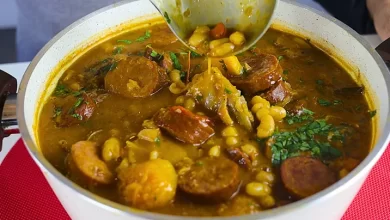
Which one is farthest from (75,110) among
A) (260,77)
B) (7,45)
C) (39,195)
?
(7,45)

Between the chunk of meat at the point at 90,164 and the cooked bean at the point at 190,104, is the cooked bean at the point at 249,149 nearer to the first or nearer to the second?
the cooked bean at the point at 190,104

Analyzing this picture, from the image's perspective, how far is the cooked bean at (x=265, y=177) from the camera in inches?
66.6

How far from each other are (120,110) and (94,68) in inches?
13.1

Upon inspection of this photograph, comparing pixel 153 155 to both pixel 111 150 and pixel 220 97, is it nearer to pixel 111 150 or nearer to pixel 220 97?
pixel 111 150

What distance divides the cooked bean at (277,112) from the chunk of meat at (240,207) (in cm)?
38

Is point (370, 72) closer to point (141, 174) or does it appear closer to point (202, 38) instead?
point (202, 38)

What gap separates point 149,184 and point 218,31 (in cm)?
72

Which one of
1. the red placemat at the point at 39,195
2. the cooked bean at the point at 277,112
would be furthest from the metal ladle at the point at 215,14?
the red placemat at the point at 39,195

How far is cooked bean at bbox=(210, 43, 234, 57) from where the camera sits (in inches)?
76.8

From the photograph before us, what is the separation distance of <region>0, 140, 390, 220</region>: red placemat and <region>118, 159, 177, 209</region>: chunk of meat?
480 mm

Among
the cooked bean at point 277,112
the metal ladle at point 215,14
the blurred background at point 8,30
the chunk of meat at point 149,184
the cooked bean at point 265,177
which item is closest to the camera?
the chunk of meat at point 149,184

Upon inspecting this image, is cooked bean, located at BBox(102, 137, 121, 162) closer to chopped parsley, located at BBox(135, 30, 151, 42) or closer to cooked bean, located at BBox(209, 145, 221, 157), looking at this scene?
cooked bean, located at BBox(209, 145, 221, 157)

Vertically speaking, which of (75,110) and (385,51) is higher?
(385,51)

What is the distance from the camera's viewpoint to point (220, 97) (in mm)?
1974
